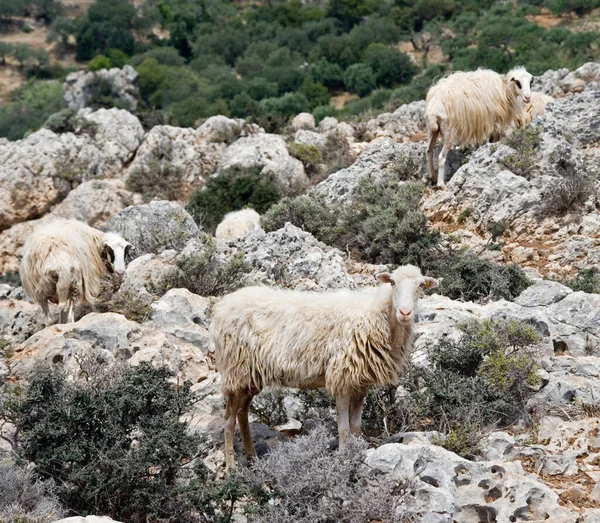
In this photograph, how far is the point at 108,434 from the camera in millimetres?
7113

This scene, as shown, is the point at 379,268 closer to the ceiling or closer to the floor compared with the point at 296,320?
closer to the floor

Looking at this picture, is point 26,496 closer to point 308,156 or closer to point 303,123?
point 308,156

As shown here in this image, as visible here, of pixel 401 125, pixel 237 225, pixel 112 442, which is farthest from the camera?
pixel 401 125

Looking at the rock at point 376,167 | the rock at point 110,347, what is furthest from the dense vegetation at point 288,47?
the rock at point 110,347

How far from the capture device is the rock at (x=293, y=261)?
1174 centimetres

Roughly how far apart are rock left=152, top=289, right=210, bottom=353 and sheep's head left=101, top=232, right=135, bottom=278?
177 cm

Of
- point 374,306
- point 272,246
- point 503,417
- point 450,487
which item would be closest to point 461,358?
point 503,417

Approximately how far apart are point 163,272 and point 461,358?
4986mm

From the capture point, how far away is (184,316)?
10219mm

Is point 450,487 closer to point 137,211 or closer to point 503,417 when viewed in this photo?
point 503,417

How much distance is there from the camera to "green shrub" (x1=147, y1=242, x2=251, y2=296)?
38.4ft

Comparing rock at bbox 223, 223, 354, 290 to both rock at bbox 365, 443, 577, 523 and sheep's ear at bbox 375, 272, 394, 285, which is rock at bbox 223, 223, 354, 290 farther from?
rock at bbox 365, 443, 577, 523

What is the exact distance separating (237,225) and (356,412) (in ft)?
27.1

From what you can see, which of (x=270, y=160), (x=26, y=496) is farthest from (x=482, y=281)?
(x=270, y=160)
